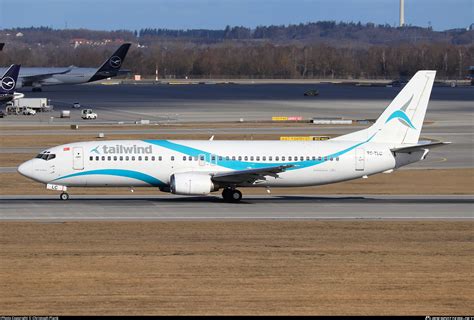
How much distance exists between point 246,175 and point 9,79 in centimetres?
8350

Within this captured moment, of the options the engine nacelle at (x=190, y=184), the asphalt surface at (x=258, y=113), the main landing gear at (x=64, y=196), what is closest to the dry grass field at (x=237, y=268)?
the engine nacelle at (x=190, y=184)

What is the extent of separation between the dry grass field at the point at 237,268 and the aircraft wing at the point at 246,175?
21.4ft

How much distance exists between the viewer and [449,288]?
3509 centimetres

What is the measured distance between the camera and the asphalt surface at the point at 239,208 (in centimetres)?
5062

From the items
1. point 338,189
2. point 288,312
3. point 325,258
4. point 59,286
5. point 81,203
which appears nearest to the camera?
point 288,312

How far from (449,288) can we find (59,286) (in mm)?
13846

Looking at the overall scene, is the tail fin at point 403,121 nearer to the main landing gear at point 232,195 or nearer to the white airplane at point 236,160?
the white airplane at point 236,160

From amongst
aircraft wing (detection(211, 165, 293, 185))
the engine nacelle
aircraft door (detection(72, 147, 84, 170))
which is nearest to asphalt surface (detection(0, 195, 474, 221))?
the engine nacelle

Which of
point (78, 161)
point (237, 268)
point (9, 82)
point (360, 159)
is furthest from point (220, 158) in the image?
point (9, 82)

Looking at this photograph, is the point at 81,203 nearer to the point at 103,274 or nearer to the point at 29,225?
the point at 29,225

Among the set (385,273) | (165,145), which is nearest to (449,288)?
(385,273)

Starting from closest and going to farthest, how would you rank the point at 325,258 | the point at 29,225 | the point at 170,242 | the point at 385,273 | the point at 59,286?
the point at 59,286 < the point at 385,273 < the point at 325,258 < the point at 170,242 < the point at 29,225

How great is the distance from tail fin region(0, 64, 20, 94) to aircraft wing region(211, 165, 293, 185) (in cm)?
8015

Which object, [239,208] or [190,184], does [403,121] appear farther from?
[190,184]
